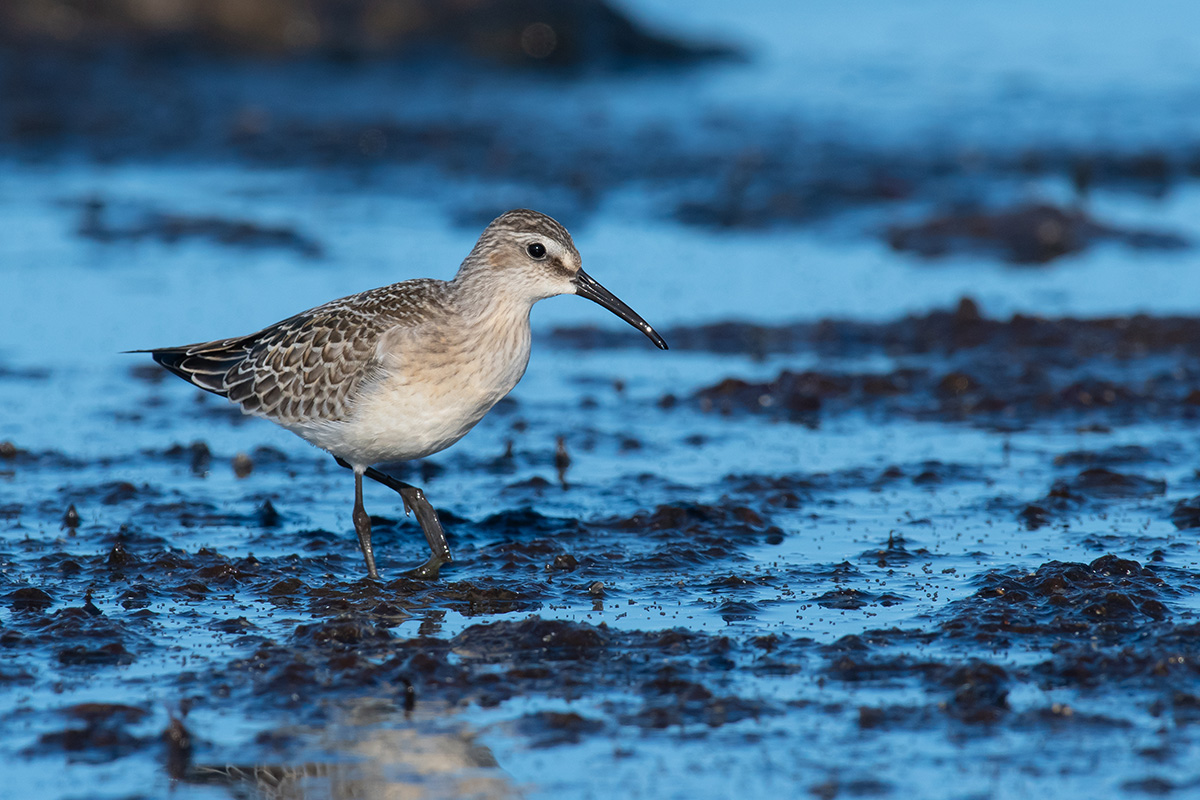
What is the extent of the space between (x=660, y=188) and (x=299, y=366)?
879 centimetres

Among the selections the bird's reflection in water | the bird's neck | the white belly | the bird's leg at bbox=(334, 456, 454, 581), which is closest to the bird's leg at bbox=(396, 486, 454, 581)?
the bird's leg at bbox=(334, 456, 454, 581)

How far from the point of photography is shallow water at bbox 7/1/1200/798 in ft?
17.6

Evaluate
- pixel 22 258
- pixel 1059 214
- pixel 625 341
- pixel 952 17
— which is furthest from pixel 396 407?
pixel 952 17

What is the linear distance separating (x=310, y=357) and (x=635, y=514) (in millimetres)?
1902

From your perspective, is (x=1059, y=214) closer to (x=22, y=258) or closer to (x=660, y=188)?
(x=660, y=188)

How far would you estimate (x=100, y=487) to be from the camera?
336 inches

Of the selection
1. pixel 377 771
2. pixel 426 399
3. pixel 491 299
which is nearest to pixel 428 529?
pixel 426 399

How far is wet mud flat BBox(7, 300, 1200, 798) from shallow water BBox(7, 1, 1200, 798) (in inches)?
0.9

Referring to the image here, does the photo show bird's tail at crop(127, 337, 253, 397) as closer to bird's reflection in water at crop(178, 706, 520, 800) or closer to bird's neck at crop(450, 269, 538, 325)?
bird's neck at crop(450, 269, 538, 325)

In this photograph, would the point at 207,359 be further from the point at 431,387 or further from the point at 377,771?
the point at 377,771

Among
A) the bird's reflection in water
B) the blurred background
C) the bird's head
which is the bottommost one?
the bird's reflection in water

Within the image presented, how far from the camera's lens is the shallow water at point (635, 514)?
17.6 ft

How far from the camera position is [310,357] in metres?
Result: 7.75

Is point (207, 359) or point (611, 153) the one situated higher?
point (611, 153)
